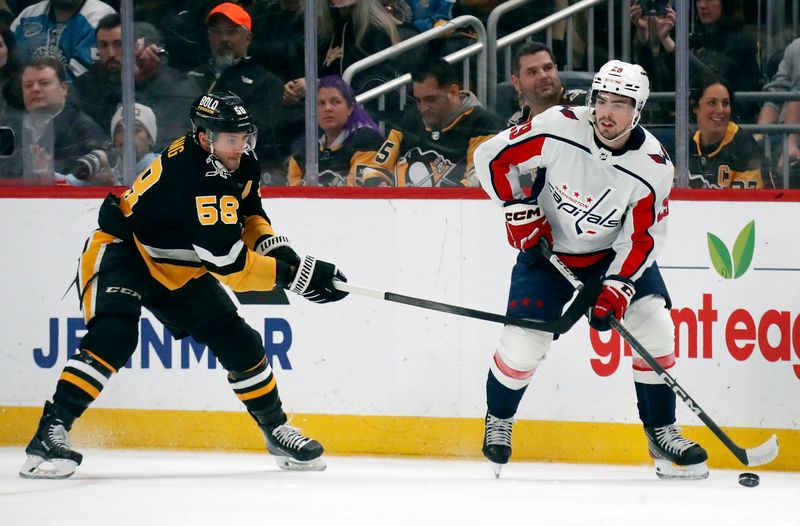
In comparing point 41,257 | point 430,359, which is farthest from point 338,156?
point 41,257

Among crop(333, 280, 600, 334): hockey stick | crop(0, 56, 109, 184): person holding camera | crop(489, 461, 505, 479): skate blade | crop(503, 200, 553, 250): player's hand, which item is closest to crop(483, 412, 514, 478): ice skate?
crop(489, 461, 505, 479): skate blade

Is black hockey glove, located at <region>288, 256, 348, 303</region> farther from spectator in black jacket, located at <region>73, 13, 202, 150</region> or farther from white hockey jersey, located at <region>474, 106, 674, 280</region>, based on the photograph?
spectator in black jacket, located at <region>73, 13, 202, 150</region>

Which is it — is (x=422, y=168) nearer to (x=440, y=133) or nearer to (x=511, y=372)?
(x=440, y=133)

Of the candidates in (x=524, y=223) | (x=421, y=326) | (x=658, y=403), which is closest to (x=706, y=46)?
(x=524, y=223)

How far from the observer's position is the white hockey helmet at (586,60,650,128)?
3.84 m

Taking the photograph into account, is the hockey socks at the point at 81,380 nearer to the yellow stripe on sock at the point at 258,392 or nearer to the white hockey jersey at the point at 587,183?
the yellow stripe on sock at the point at 258,392

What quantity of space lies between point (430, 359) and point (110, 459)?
3.63 feet

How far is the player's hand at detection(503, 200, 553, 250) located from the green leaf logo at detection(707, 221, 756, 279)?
63cm

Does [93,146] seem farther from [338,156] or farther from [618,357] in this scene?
[618,357]

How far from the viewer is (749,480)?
3.99m

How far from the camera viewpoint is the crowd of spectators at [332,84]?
4.49m

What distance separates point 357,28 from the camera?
4.72m

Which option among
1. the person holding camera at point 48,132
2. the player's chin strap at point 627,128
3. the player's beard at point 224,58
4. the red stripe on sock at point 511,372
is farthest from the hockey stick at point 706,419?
the person holding camera at point 48,132

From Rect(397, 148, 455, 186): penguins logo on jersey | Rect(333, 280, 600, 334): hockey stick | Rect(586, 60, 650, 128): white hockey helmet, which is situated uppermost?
Rect(586, 60, 650, 128): white hockey helmet
